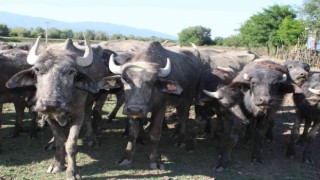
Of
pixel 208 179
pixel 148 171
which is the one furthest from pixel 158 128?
pixel 208 179

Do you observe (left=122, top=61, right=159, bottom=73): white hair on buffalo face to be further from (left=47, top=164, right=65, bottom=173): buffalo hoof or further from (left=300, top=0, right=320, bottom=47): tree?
(left=300, top=0, right=320, bottom=47): tree

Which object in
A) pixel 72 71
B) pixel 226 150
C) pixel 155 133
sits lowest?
pixel 226 150

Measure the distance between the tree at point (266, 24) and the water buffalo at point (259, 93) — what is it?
49.3 m

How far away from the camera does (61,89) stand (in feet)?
18.2

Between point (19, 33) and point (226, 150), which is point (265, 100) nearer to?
point (226, 150)

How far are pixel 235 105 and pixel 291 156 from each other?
80.0 inches

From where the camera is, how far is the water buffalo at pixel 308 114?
784 cm

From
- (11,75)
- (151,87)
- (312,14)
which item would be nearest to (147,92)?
(151,87)

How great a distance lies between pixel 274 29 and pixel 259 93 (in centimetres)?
5236

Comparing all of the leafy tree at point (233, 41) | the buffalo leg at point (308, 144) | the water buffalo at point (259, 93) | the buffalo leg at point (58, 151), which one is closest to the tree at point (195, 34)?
the leafy tree at point (233, 41)

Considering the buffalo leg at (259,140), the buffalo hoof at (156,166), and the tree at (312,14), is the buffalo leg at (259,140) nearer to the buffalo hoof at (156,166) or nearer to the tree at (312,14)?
the buffalo hoof at (156,166)

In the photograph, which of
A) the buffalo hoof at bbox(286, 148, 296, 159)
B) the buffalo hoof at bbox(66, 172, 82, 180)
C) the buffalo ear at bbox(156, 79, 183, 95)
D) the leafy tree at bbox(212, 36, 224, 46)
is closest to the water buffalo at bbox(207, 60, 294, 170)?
the buffalo hoof at bbox(286, 148, 296, 159)

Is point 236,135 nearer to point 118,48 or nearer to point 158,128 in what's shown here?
point 158,128

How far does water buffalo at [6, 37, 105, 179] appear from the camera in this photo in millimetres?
5402
